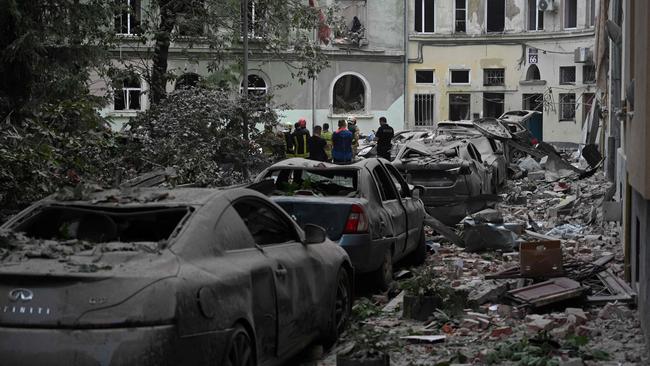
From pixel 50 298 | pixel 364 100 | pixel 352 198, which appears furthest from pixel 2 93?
pixel 364 100

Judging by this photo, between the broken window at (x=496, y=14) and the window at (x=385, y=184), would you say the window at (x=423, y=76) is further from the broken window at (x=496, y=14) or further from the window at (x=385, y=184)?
the window at (x=385, y=184)

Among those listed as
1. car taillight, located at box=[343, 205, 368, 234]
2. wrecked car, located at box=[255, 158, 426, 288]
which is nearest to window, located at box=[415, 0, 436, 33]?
wrecked car, located at box=[255, 158, 426, 288]

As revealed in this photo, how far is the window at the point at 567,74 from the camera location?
152 ft

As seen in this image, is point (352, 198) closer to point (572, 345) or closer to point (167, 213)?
point (572, 345)

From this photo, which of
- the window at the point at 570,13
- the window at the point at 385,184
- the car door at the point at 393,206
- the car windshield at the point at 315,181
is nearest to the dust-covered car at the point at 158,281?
the car windshield at the point at 315,181

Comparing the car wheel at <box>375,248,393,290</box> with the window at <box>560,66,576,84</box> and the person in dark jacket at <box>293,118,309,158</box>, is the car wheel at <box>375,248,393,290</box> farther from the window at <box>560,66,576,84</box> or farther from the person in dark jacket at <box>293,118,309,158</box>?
the window at <box>560,66,576,84</box>

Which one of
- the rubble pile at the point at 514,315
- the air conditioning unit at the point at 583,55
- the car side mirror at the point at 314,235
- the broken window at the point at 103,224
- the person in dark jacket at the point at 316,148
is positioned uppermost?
the air conditioning unit at the point at 583,55

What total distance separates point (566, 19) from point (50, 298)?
44073mm

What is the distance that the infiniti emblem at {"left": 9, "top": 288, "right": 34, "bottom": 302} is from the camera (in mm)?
5539

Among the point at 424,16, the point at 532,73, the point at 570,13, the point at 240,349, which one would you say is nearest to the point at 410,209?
the point at 240,349

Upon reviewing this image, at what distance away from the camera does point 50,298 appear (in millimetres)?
5512

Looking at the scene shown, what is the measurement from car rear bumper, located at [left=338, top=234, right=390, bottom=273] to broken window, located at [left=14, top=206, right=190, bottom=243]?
387 cm

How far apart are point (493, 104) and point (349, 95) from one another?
7503mm

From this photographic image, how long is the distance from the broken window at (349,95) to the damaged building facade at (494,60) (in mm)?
2644
